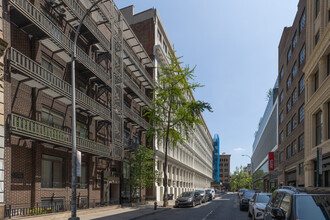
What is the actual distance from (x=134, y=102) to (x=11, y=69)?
66.2 feet

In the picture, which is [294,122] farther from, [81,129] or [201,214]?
[81,129]

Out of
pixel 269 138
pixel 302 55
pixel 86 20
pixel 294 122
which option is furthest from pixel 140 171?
pixel 269 138

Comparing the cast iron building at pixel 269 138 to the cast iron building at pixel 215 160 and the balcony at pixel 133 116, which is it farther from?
the cast iron building at pixel 215 160

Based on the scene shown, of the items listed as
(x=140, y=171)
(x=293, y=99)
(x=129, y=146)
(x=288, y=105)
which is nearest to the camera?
(x=140, y=171)

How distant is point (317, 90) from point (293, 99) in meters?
14.5

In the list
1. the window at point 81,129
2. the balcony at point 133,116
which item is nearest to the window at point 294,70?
the balcony at point 133,116

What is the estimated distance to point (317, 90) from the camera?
23.8 meters

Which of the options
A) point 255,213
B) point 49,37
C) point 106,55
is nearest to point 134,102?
point 106,55

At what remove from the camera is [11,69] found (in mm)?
14898

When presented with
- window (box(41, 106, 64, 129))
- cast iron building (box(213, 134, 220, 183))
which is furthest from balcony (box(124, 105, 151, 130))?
cast iron building (box(213, 134, 220, 183))

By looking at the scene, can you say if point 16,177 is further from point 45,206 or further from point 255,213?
point 255,213

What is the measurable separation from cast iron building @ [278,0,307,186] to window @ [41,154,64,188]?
2338 centimetres

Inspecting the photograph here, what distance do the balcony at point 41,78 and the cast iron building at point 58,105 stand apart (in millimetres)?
49

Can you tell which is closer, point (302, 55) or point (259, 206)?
point (259, 206)
